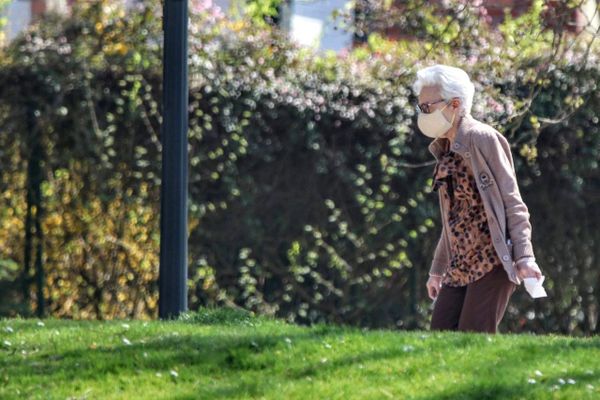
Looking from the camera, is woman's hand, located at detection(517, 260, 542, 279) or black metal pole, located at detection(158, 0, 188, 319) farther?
black metal pole, located at detection(158, 0, 188, 319)

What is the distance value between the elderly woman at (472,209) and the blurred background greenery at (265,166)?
3673 millimetres

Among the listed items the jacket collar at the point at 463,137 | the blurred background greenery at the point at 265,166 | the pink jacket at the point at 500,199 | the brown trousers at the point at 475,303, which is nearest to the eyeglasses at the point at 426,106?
the jacket collar at the point at 463,137

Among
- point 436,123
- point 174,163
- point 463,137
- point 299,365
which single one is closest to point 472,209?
point 463,137

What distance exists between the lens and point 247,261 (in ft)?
36.3

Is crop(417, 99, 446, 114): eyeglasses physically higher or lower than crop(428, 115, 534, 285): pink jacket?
higher

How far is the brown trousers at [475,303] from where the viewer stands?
22.0 ft

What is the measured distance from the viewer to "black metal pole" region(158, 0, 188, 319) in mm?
8242

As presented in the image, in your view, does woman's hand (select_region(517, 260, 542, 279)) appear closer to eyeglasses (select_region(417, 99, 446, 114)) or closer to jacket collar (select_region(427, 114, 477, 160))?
jacket collar (select_region(427, 114, 477, 160))

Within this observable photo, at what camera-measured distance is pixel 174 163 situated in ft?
27.1

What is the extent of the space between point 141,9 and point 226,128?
1.24m

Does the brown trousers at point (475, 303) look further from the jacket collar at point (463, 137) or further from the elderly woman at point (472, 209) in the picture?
the jacket collar at point (463, 137)

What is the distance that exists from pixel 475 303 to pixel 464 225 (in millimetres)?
382

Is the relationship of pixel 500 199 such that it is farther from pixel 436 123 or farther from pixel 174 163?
pixel 174 163

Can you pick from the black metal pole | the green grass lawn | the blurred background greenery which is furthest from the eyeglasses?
the blurred background greenery
